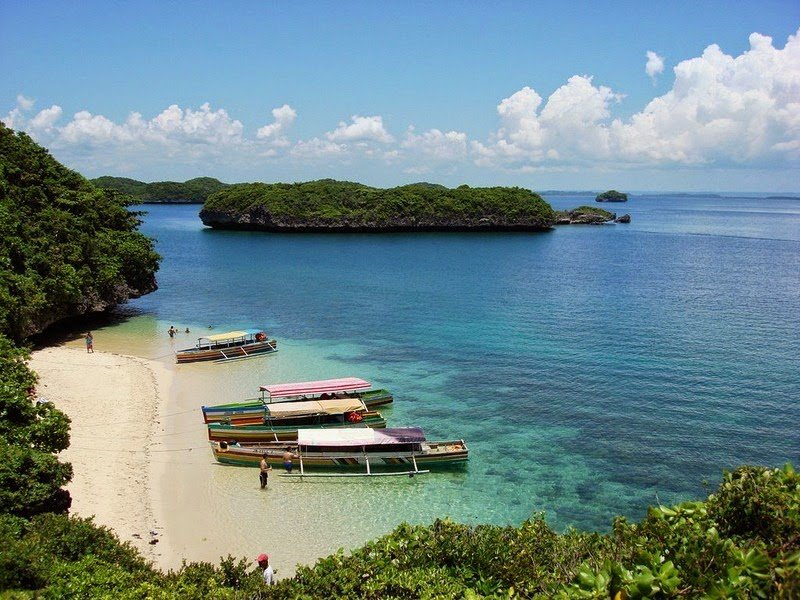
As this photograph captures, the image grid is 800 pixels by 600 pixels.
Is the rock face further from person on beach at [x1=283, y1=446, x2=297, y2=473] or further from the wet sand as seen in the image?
person on beach at [x1=283, y1=446, x2=297, y2=473]

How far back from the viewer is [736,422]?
26.6m

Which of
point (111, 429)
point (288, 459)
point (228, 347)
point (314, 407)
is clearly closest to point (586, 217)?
point (228, 347)

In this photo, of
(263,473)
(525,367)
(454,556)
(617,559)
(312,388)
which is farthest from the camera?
(525,367)

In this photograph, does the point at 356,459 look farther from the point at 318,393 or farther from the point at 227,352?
the point at 227,352

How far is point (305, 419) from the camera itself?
88.2 ft

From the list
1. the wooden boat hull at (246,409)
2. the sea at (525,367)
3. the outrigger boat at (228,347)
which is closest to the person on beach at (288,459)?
the sea at (525,367)

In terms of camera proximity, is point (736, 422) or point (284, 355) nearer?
point (736, 422)

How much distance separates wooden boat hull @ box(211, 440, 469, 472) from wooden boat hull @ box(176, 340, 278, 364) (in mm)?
15127

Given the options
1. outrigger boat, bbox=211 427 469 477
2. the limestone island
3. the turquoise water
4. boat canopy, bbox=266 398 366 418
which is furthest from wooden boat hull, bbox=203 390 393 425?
the limestone island

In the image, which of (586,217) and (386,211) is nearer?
(386,211)

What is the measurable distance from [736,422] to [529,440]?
9.53 m

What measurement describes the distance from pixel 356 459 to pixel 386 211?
106 metres

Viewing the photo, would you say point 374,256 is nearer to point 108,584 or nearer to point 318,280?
point 318,280

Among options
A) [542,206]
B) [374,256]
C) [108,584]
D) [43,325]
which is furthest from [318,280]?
[542,206]
